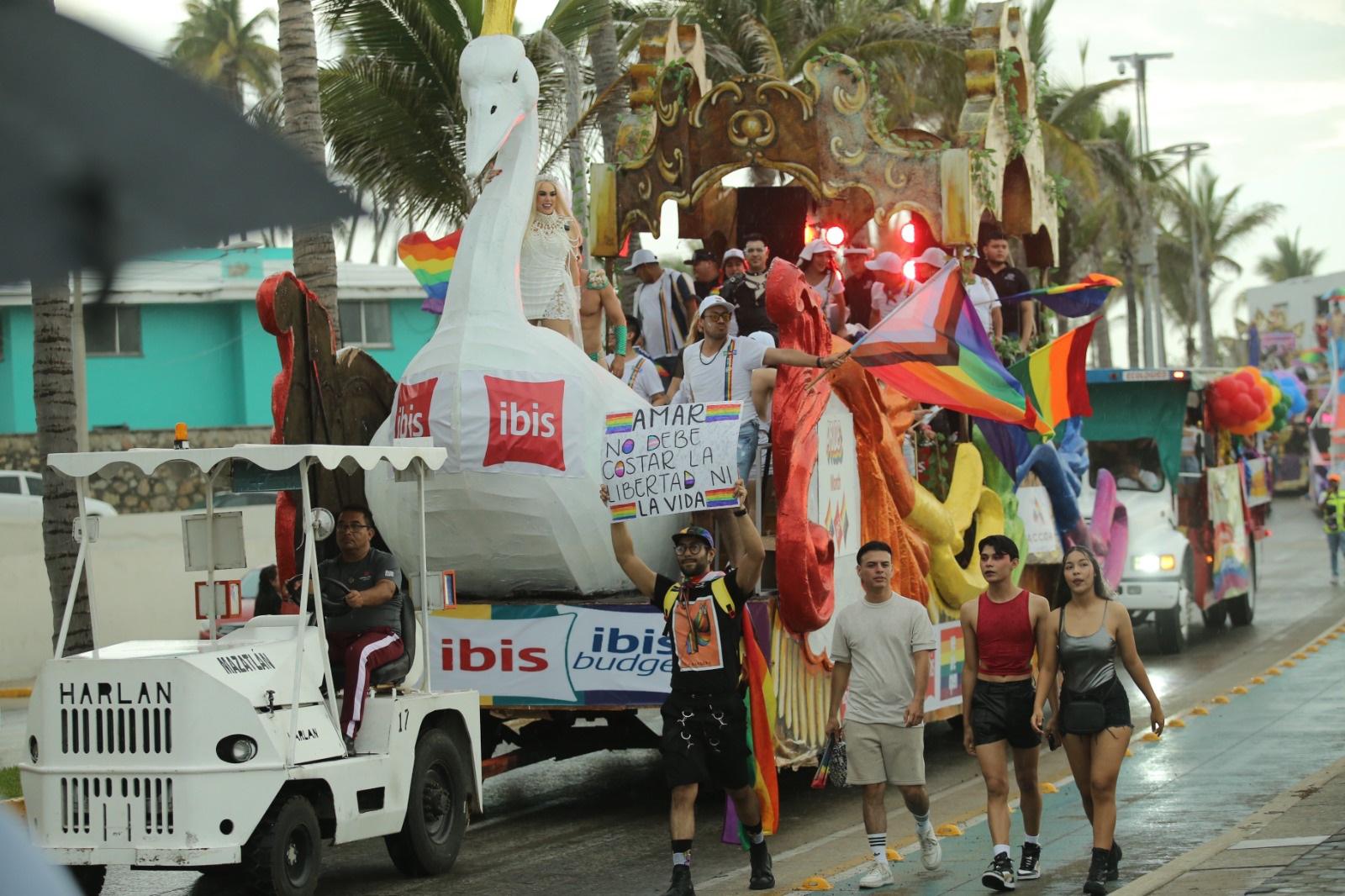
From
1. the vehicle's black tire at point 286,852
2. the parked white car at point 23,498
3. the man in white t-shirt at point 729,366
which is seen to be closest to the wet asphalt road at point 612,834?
the vehicle's black tire at point 286,852

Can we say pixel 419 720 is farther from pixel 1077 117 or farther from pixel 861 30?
pixel 1077 117

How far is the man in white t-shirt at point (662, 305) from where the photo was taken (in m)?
15.4

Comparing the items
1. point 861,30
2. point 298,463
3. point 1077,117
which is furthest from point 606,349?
point 1077,117

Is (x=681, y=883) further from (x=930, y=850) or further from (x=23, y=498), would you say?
(x=23, y=498)

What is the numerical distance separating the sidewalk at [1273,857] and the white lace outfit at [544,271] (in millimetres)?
5481

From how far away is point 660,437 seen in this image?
10305mm

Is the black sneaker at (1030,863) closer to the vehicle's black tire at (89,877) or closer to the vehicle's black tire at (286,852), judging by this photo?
the vehicle's black tire at (286,852)

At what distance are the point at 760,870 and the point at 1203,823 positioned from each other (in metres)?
2.70

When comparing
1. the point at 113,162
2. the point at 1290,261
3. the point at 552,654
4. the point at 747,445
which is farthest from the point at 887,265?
the point at 1290,261

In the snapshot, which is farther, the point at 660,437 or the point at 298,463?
the point at 660,437

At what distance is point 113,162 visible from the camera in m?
2.04

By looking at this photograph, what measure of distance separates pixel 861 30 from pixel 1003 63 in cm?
1392

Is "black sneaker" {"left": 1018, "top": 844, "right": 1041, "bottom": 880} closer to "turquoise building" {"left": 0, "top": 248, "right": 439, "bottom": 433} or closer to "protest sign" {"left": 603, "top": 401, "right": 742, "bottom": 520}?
"protest sign" {"left": 603, "top": 401, "right": 742, "bottom": 520}

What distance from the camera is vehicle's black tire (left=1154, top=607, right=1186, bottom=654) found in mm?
19969
